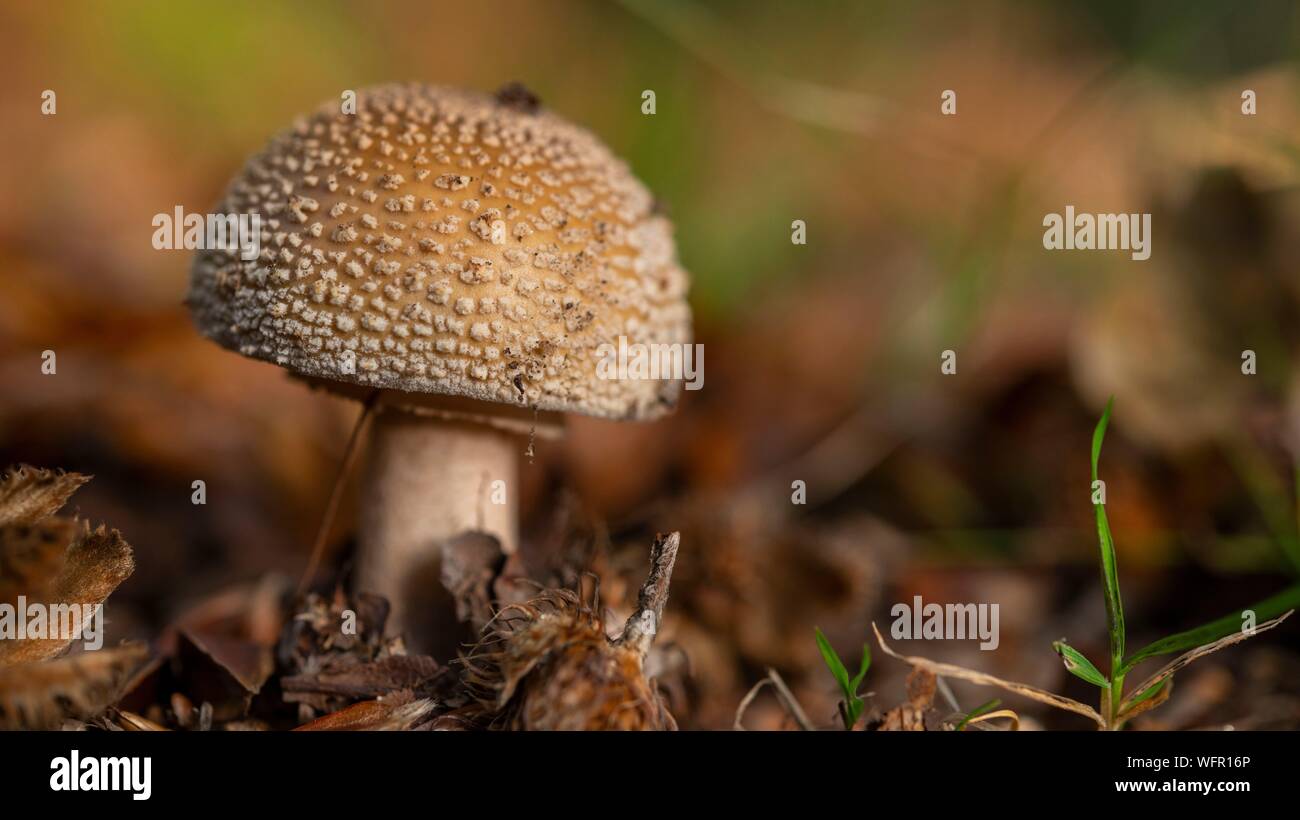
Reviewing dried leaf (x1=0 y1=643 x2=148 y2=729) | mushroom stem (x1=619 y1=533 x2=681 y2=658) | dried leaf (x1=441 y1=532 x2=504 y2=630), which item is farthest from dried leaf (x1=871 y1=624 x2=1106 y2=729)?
dried leaf (x1=0 y1=643 x2=148 y2=729)

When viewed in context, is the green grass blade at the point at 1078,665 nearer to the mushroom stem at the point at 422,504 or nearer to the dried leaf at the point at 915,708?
the dried leaf at the point at 915,708

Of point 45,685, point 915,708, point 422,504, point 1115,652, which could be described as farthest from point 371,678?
point 1115,652

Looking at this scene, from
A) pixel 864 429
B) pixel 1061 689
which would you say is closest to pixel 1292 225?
pixel 864 429

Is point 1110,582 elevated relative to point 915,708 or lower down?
elevated

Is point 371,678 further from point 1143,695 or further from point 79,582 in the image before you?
point 1143,695

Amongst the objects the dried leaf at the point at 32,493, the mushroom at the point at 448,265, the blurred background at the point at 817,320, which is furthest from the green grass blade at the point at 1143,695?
the dried leaf at the point at 32,493

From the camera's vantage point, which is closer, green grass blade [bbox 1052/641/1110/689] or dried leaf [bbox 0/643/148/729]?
dried leaf [bbox 0/643/148/729]

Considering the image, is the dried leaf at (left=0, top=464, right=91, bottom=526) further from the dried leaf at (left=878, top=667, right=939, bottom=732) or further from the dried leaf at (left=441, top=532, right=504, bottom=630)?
the dried leaf at (left=878, top=667, right=939, bottom=732)
